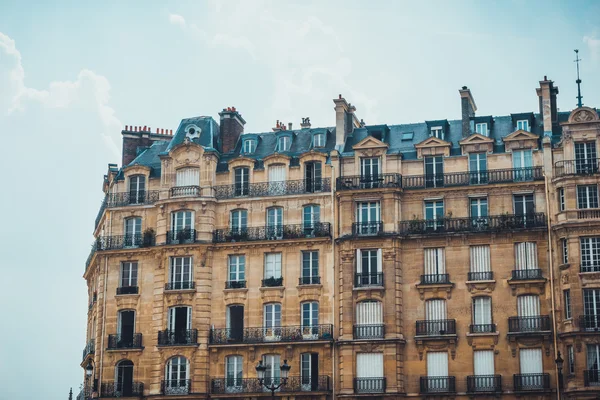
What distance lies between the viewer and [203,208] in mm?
57031

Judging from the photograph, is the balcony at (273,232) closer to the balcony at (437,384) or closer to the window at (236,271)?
the window at (236,271)

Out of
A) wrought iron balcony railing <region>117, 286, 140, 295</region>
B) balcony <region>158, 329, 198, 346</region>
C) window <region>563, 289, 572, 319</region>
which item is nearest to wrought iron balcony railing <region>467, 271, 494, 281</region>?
window <region>563, 289, 572, 319</region>

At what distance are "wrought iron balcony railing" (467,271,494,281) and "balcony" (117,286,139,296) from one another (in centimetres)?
1670

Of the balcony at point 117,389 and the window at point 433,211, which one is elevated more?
the window at point 433,211

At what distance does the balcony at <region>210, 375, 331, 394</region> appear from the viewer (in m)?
53.5

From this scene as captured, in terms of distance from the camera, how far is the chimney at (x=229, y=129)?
60.2 m

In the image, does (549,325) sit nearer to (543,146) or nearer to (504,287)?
(504,287)

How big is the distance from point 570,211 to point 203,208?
1787 centimetres

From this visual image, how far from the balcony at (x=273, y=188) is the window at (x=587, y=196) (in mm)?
12002

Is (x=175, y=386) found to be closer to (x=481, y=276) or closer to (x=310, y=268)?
(x=310, y=268)

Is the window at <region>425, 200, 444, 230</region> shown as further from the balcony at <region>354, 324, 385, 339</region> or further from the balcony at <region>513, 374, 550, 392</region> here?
the balcony at <region>513, 374, 550, 392</region>

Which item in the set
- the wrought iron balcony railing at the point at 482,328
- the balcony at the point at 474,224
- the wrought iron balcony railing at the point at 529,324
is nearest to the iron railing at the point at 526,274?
the wrought iron balcony railing at the point at 529,324

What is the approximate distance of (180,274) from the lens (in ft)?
185

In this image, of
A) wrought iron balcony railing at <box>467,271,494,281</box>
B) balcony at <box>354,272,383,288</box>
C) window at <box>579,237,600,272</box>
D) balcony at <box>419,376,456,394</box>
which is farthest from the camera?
balcony at <box>354,272,383,288</box>
